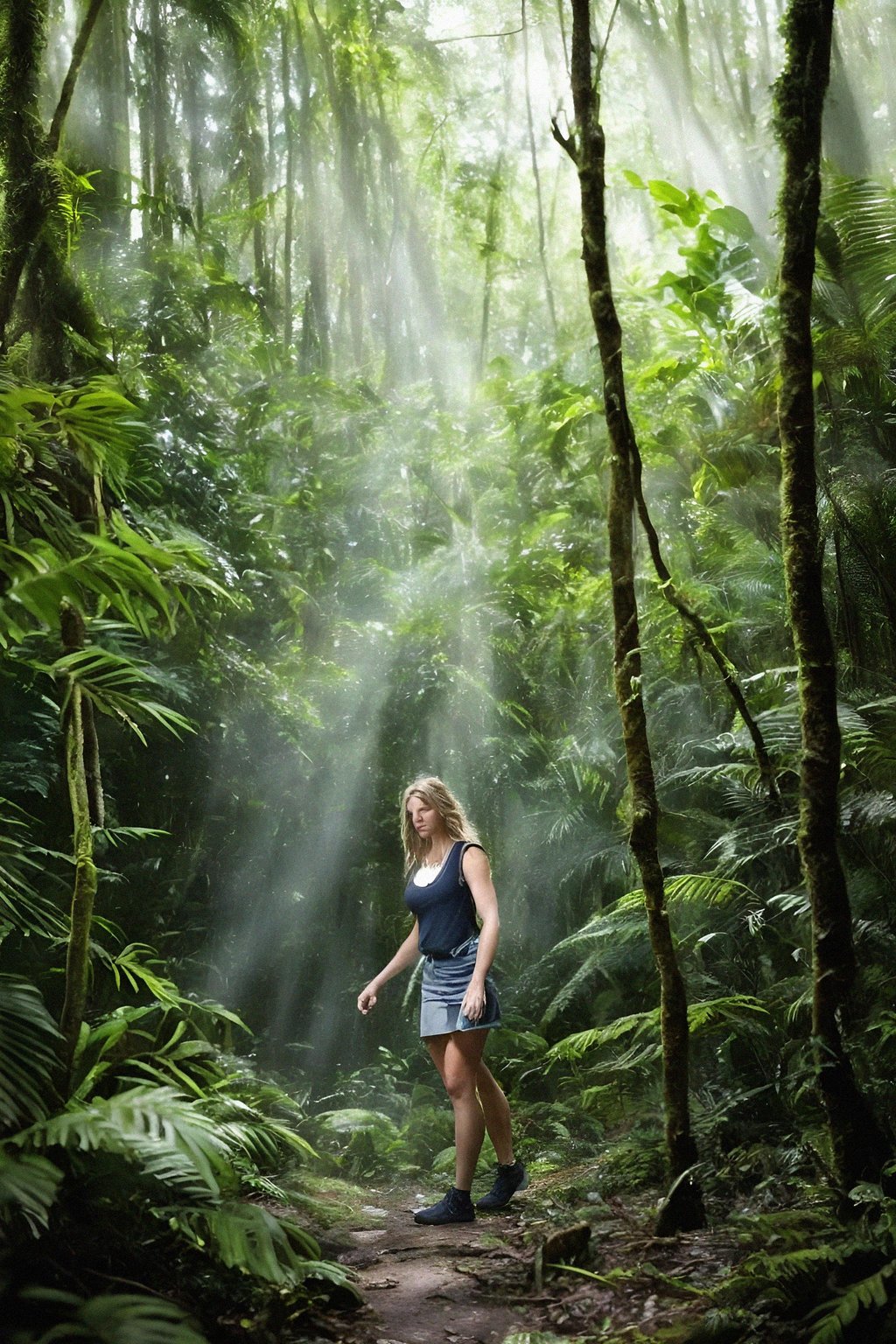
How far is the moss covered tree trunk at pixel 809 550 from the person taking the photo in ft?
8.00

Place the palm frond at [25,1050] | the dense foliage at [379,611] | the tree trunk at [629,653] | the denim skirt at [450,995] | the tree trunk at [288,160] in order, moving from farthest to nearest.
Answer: the tree trunk at [288,160], the denim skirt at [450,995], the tree trunk at [629,653], the dense foliage at [379,611], the palm frond at [25,1050]

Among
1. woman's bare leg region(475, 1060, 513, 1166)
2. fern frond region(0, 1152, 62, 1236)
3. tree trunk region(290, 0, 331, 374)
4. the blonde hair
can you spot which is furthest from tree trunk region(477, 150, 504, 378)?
fern frond region(0, 1152, 62, 1236)

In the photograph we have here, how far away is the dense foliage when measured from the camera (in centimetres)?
234

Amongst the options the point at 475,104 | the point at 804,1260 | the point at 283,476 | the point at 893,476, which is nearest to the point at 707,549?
the point at 893,476

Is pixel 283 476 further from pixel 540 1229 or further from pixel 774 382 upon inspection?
pixel 540 1229

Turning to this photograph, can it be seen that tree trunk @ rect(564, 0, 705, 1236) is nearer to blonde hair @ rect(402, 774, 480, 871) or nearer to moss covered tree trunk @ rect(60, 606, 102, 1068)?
blonde hair @ rect(402, 774, 480, 871)

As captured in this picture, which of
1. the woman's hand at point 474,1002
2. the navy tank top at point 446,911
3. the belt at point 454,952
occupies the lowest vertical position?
the woman's hand at point 474,1002

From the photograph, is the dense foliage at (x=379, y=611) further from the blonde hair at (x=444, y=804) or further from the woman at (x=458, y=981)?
the blonde hair at (x=444, y=804)

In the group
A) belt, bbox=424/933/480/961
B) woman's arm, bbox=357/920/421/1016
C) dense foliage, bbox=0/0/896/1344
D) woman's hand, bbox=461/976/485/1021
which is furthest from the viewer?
woman's arm, bbox=357/920/421/1016

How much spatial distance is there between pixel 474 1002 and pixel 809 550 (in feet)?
6.23

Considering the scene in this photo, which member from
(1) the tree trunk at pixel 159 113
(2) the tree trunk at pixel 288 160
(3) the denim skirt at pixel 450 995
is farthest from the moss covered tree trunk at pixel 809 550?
(2) the tree trunk at pixel 288 160

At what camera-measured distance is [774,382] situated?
4969 mm

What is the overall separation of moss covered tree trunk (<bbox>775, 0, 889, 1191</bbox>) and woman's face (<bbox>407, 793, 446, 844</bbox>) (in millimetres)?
1551

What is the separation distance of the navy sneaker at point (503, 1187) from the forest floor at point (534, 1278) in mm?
70
